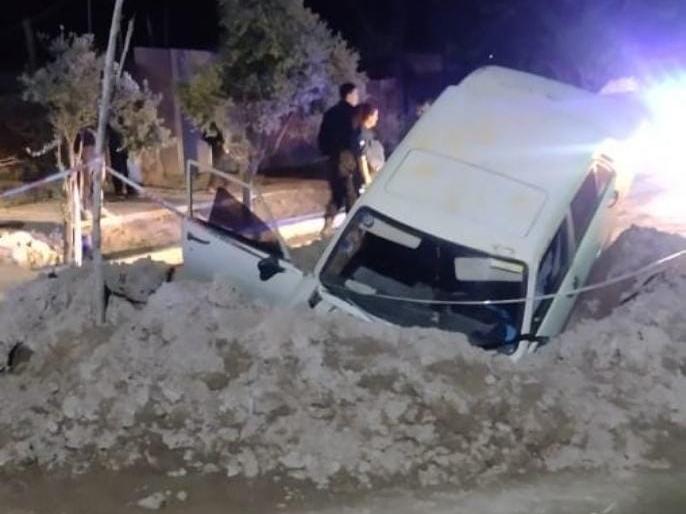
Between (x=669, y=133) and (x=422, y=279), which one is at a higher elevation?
(x=422, y=279)

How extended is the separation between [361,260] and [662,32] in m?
17.5

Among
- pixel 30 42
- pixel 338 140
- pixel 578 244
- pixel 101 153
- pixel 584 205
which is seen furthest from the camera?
pixel 30 42

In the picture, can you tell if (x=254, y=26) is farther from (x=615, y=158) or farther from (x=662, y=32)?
(x=662, y=32)

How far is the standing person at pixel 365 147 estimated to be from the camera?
1073cm

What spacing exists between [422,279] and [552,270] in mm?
884

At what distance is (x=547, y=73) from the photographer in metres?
22.2

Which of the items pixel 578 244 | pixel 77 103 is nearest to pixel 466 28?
pixel 77 103

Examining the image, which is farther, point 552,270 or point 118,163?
point 118,163

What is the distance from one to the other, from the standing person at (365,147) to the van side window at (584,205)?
3398 mm

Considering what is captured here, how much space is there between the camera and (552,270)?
274 inches

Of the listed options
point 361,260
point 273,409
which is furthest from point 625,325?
point 273,409

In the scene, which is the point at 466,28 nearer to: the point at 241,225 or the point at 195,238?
the point at 241,225

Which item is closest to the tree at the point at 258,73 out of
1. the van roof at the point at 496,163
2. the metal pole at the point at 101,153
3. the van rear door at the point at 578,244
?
the van roof at the point at 496,163

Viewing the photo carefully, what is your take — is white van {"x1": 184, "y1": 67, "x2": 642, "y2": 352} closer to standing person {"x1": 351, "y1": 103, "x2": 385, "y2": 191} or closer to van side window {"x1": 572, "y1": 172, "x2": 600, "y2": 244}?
van side window {"x1": 572, "y1": 172, "x2": 600, "y2": 244}
